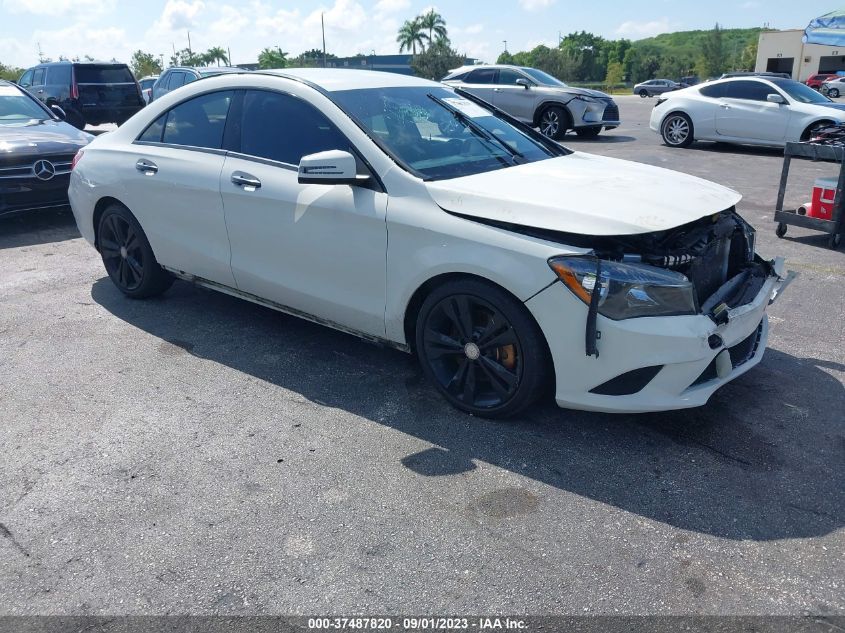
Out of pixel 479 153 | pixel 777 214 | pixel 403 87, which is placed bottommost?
pixel 777 214

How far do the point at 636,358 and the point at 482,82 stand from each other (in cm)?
1528

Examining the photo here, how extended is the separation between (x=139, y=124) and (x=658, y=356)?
157 inches

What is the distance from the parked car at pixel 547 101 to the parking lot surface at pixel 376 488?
12.0 meters

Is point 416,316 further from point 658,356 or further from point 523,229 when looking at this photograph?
point 658,356

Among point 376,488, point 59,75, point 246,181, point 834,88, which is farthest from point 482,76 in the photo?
point 834,88

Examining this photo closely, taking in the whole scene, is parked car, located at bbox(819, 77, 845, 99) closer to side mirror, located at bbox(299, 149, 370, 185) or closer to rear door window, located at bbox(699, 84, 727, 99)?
rear door window, located at bbox(699, 84, 727, 99)

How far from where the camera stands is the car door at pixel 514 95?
54.1 ft

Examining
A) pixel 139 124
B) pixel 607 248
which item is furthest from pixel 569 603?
pixel 139 124

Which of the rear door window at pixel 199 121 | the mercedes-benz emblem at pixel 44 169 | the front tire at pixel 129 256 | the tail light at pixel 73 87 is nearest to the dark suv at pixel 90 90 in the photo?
the tail light at pixel 73 87

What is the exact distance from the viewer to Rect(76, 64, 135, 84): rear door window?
58.2 ft

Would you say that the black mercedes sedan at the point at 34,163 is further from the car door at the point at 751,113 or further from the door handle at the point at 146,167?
the car door at the point at 751,113

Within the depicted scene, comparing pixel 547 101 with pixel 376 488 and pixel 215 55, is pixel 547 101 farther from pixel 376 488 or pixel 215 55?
pixel 215 55

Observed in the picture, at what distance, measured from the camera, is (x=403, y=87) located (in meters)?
4.62

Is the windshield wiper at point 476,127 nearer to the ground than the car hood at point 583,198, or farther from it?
farther from it
